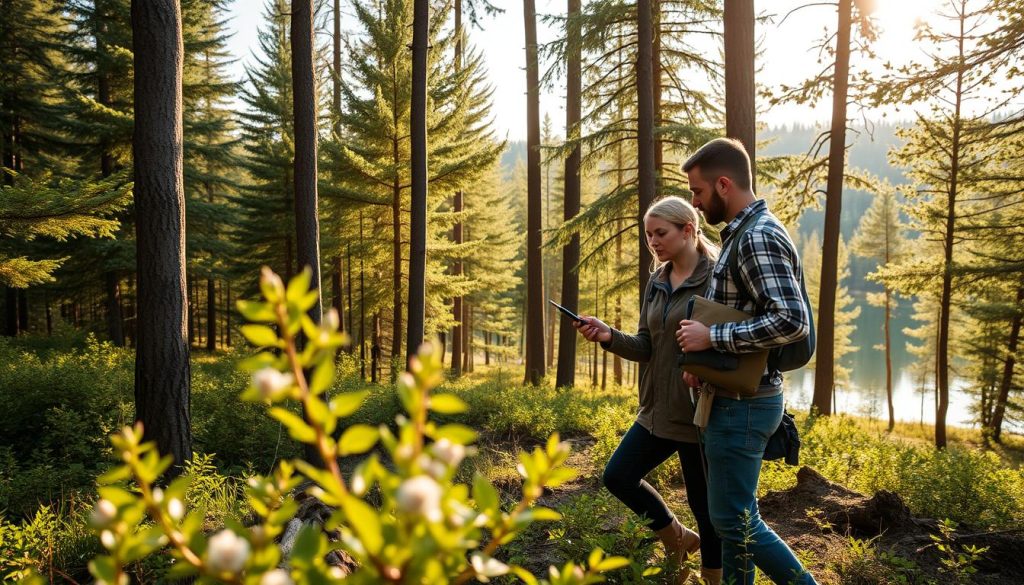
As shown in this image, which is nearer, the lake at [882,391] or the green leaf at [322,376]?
the green leaf at [322,376]

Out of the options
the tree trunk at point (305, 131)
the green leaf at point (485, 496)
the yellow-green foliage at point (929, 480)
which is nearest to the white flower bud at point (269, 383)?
the green leaf at point (485, 496)

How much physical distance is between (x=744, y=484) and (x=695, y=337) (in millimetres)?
695

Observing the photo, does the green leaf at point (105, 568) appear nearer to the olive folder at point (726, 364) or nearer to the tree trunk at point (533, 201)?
the olive folder at point (726, 364)

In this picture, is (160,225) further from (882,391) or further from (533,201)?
(882,391)

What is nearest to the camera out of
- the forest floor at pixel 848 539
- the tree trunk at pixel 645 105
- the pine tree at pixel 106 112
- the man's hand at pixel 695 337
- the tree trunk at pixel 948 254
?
the man's hand at pixel 695 337

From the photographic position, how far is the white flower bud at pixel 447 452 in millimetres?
618

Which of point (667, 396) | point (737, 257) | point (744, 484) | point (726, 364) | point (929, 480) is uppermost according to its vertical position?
point (737, 257)

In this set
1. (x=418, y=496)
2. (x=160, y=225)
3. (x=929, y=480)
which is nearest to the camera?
(x=418, y=496)

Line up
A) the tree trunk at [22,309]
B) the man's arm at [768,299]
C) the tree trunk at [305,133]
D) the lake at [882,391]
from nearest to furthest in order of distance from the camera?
1. the man's arm at [768,299]
2. the tree trunk at [305,133]
3. the tree trunk at [22,309]
4. the lake at [882,391]

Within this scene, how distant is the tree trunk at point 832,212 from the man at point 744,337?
29.6 feet

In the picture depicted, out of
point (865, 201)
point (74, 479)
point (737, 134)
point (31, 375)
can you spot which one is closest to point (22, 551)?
point (74, 479)

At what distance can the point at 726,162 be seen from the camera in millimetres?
2496

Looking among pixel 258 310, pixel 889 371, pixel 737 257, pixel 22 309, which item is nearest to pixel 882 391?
pixel 889 371

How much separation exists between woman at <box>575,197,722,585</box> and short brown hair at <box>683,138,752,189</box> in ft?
1.14
